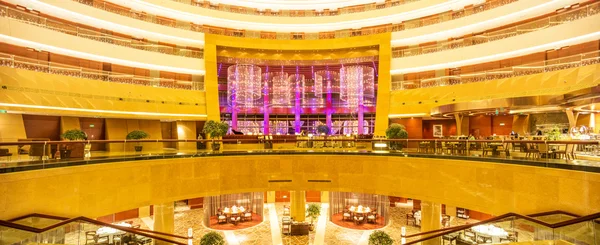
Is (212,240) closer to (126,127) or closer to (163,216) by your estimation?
(163,216)

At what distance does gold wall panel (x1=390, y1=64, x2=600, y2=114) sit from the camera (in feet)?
46.0

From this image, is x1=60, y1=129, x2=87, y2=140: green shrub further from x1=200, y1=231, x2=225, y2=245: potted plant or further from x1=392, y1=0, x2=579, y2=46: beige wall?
x1=392, y1=0, x2=579, y2=46: beige wall

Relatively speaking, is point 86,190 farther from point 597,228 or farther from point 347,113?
point 347,113

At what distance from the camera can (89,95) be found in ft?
55.7

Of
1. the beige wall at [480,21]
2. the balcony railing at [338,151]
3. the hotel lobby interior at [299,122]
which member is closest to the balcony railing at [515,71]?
the hotel lobby interior at [299,122]

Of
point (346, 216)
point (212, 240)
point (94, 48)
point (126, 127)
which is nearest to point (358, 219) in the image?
point (346, 216)

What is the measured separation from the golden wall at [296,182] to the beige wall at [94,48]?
10.1 meters

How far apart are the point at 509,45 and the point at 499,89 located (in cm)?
252

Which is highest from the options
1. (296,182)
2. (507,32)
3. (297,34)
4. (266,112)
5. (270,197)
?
(297,34)

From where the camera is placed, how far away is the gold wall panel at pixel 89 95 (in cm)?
1405

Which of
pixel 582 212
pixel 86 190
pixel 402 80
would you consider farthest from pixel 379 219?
pixel 86 190

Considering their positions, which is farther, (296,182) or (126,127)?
(126,127)

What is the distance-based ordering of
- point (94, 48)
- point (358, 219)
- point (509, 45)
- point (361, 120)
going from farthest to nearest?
point (361, 120), point (358, 219), point (94, 48), point (509, 45)

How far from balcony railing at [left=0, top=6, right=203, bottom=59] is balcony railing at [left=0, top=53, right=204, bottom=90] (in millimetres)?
1892
